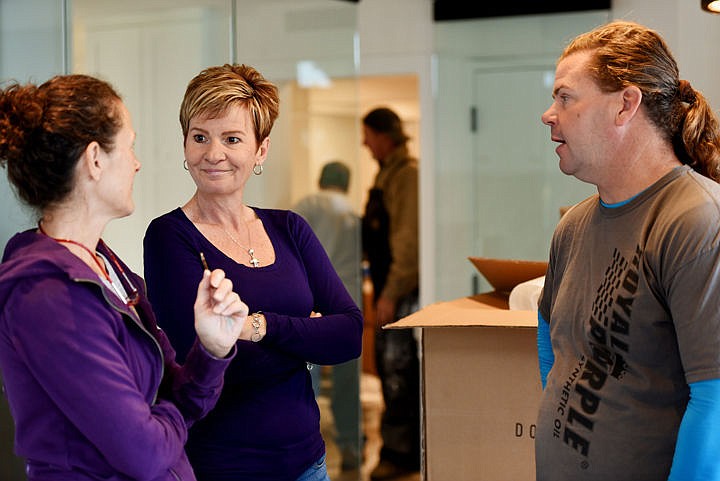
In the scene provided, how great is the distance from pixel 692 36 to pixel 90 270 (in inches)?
113

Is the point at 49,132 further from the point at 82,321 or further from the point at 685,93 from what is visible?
the point at 685,93

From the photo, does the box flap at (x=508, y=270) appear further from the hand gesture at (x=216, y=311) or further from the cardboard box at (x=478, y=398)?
the hand gesture at (x=216, y=311)

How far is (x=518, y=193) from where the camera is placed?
428cm

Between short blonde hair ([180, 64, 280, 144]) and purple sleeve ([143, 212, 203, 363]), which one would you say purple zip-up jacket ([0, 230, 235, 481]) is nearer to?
purple sleeve ([143, 212, 203, 363])

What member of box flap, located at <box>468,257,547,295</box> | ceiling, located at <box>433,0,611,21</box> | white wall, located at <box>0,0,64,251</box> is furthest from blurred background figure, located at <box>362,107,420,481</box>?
white wall, located at <box>0,0,64,251</box>

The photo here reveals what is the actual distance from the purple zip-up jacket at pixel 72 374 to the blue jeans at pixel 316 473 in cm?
56

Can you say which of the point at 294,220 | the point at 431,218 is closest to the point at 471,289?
the point at 431,218

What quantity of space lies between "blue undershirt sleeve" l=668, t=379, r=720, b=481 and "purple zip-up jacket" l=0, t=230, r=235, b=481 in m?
0.79

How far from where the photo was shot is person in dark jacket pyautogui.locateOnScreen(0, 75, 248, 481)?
120 cm

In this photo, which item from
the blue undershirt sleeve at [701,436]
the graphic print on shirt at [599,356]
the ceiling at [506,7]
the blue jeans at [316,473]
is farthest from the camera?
the ceiling at [506,7]

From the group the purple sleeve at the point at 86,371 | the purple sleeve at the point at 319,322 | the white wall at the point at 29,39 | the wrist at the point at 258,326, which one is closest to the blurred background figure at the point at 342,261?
the white wall at the point at 29,39

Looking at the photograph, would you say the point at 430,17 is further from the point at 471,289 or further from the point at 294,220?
the point at 294,220

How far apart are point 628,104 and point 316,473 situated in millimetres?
1008

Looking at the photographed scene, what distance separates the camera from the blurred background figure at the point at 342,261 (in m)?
3.94
